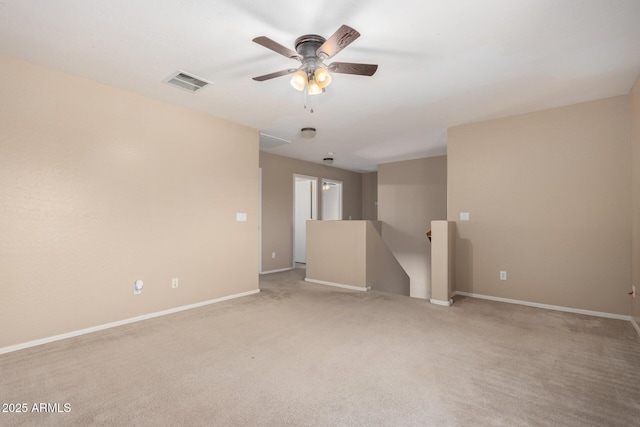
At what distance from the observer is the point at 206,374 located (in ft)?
7.41

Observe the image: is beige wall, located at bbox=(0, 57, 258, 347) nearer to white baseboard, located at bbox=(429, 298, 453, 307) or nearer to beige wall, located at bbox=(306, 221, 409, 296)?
beige wall, located at bbox=(306, 221, 409, 296)

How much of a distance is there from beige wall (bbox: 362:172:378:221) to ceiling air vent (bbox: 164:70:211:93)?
21.1 ft

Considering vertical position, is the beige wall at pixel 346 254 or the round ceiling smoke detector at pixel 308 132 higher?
the round ceiling smoke detector at pixel 308 132

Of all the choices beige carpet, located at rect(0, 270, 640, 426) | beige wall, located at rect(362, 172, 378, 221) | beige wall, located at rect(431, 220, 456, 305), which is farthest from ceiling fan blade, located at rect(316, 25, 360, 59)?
beige wall, located at rect(362, 172, 378, 221)

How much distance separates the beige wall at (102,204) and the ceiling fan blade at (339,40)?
94.9 inches

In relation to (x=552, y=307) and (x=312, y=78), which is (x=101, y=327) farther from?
(x=552, y=307)

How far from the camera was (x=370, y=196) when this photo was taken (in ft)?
30.0

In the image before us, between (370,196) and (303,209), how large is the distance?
2.16 metres

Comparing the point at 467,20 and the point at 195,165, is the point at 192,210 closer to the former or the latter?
the point at 195,165

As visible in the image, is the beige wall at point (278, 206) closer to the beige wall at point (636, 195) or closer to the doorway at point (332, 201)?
the doorway at point (332, 201)

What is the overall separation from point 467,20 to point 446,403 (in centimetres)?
256

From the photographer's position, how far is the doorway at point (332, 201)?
852cm

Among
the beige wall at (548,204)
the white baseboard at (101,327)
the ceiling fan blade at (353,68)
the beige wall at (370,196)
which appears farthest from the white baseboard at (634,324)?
the beige wall at (370,196)

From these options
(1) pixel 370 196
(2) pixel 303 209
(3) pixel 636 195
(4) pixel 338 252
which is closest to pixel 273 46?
(4) pixel 338 252
